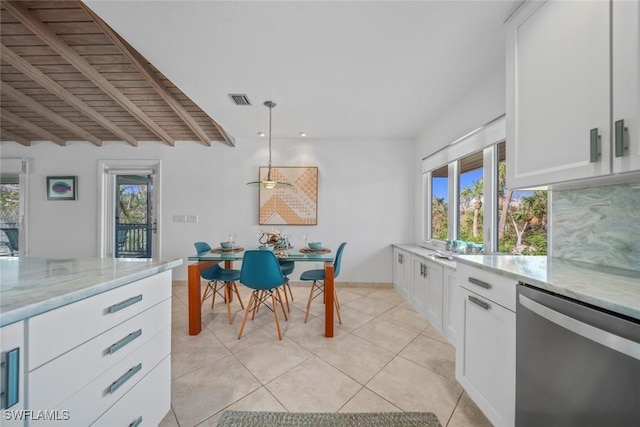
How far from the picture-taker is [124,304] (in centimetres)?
97

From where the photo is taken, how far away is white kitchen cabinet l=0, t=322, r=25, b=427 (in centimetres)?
59

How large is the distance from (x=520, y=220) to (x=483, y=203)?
1.28ft

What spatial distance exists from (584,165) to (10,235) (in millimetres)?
7234

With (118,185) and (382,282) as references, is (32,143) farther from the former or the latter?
(382,282)

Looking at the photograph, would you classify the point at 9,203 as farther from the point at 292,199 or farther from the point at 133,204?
the point at 292,199

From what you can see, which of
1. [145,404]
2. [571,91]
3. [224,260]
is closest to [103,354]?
[145,404]

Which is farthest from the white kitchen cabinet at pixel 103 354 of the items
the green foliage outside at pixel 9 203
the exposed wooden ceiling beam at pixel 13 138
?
the green foliage outside at pixel 9 203

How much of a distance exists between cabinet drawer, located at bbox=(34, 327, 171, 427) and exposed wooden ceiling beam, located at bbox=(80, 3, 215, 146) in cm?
248

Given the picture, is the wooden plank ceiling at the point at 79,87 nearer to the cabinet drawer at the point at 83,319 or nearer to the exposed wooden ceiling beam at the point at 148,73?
the exposed wooden ceiling beam at the point at 148,73

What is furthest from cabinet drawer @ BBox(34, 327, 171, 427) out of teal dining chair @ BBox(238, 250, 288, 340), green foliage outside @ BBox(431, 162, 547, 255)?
green foliage outside @ BBox(431, 162, 547, 255)

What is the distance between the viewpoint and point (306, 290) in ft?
12.2

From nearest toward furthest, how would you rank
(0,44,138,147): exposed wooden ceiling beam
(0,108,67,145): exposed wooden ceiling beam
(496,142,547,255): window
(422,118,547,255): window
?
(496,142,547,255): window, (422,118,547,255): window, (0,44,138,147): exposed wooden ceiling beam, (0,108,67,145): exposed wooden ceiling beam

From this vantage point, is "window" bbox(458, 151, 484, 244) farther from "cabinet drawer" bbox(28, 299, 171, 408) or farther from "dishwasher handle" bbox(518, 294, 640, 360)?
"cabinet drawer" bbox(28, 299, 171, 408)

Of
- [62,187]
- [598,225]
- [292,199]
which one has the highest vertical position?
[62,187]
